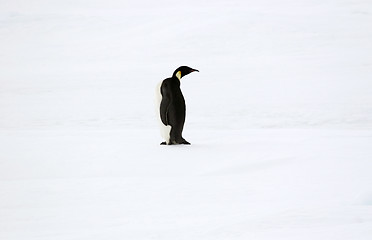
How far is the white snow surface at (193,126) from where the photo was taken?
9.87 ft

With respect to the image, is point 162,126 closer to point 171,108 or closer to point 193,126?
point 171,108

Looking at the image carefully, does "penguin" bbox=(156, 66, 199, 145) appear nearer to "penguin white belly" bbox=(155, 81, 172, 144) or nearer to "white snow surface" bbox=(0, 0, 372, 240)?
"penguin white belly" bbox=(155, 81, 172, 144)

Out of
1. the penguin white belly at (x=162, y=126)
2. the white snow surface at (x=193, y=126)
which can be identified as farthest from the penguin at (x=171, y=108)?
the white snow surface at (x=193, y=126)

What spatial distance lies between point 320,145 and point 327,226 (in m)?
2.29

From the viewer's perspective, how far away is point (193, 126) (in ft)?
28.1

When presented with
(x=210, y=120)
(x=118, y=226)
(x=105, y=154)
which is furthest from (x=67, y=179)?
(x=210, y=120)

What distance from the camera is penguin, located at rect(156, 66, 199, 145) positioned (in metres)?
5.27

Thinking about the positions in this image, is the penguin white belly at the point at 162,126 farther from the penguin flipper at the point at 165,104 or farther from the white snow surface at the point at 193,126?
the white snow surface at the point at 193,126

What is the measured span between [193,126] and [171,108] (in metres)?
3.28

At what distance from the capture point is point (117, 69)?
14.4m

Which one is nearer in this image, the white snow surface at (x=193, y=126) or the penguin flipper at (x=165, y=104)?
the white snow surface at (x=193, y=126)

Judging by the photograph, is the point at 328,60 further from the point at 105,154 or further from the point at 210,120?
the point at 105,154

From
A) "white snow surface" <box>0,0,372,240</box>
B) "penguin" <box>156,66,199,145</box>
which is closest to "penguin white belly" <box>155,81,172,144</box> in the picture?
"penguin" <box>156,66,199,145</box>

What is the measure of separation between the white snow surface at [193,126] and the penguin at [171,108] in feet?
0.93
